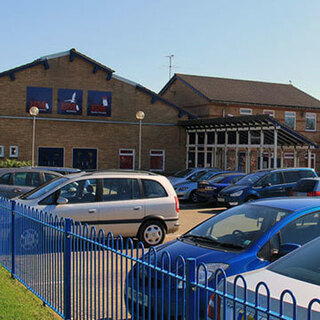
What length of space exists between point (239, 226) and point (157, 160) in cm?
2593

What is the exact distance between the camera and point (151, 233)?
11.1 metres

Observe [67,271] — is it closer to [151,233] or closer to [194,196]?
[151,233]

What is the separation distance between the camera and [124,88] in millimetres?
32156

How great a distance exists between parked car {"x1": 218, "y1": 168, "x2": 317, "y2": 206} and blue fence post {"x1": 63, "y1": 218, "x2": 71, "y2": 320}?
1319 centimetres

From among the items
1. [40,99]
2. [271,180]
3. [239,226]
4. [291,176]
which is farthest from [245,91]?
[239,226]

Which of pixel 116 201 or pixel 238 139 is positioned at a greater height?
pixel 238 139

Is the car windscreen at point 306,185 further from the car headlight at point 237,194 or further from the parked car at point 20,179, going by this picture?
the parked car at point 20,179

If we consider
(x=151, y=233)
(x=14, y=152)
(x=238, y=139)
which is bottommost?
(x=151, y=233)

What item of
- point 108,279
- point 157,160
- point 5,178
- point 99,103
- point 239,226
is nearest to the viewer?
point 108,279

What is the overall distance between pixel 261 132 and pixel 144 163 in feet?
28.5

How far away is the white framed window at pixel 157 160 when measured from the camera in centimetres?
3288

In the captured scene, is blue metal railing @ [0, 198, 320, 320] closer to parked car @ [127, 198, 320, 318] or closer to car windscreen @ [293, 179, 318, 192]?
parked car @ [127, 198, 320, 318]

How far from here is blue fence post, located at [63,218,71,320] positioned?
227 inches

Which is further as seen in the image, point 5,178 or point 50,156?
point 50,156
